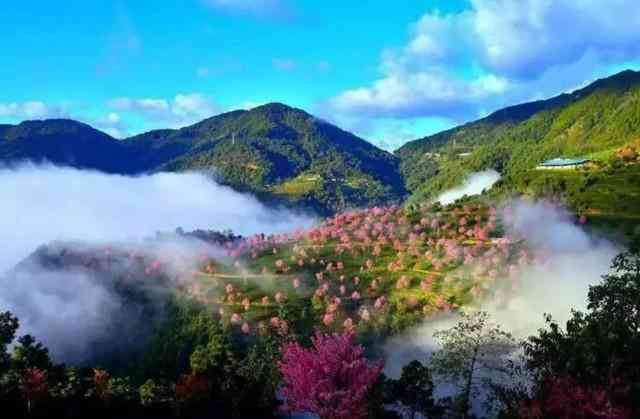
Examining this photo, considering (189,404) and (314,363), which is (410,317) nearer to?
(189,404)

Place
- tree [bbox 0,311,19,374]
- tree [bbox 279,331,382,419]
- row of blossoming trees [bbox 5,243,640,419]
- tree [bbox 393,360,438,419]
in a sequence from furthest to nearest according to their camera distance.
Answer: tree [bbox 393,360,438,419]
tree [bbox 0,311,19,374]
tree [bbox 279,331,382,419]
row of blossoming trees [bbox 5,243,640,419]

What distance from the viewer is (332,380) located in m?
41.8

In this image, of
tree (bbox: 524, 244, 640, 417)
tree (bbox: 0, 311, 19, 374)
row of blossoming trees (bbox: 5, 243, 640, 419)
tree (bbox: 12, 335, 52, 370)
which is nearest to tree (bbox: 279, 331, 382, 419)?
row of blossoming trees (bbox: 5, 243, 640, 419)

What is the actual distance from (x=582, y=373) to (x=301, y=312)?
154 m

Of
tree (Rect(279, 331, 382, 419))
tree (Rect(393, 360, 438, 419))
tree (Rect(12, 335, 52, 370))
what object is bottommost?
tree (Rect(393, 360, 438, 419))

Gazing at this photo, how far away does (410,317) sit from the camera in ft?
545

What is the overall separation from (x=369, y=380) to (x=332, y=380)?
252 centimetres

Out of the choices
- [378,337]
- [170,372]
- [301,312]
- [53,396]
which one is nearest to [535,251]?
[378,337]

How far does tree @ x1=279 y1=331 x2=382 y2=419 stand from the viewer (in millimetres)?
40844

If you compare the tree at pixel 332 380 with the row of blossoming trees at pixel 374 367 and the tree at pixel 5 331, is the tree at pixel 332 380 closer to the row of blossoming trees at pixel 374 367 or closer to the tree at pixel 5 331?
the row of blossoming trees at pixel 374 367

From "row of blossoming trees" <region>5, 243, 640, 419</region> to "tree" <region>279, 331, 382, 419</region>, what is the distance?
0.07 m

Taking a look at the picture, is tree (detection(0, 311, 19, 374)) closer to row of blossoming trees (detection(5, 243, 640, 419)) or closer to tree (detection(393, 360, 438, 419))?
row of blossoming trees (detection(5, 243, 640, 419))

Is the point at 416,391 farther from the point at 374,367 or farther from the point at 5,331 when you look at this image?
the point at 5,331

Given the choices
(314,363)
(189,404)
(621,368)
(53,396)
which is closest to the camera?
(621,368)
